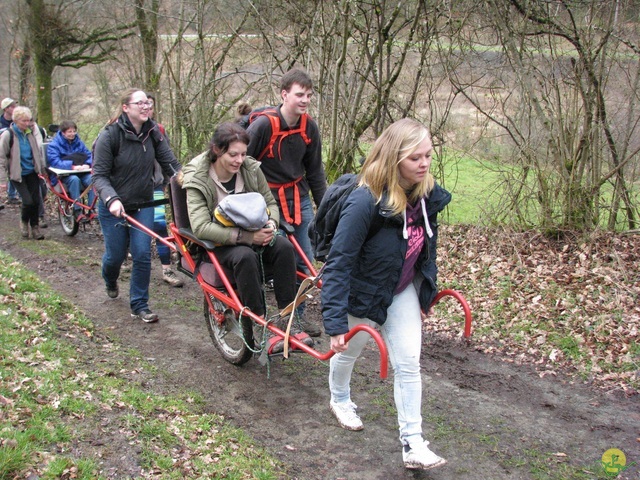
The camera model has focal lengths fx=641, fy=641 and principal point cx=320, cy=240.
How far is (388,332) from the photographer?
398 cm

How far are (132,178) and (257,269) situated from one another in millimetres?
2291

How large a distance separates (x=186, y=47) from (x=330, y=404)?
9.96 m

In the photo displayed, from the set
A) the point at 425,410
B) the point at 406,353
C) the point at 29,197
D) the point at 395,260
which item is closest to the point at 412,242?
the point at 395,260

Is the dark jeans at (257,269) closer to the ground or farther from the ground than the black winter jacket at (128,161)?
closer to the ground

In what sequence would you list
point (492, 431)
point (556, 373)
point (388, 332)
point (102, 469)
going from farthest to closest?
1. point (556, 373)
2. point (492, 431)
3. point (388, 332)
4. point (102, 469)

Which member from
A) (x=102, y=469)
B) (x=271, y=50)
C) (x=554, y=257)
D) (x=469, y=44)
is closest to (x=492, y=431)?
(x=102, y=469)

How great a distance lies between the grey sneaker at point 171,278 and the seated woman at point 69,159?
128 inches

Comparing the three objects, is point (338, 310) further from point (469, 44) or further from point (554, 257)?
point (469, 44)

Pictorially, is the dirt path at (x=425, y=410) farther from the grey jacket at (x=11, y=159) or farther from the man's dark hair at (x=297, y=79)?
the grey jacket at (x=11, y=159)

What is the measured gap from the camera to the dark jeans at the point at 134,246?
657 cm

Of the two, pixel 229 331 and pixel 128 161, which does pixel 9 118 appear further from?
pixel 229 331

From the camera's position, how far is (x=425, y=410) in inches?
193

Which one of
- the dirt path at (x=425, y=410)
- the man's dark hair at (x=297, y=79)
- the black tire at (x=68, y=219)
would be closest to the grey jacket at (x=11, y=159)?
the black tire at (x=68, y=219)

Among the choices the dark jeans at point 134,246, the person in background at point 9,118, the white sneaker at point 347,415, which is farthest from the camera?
the person in background at point 9,118
